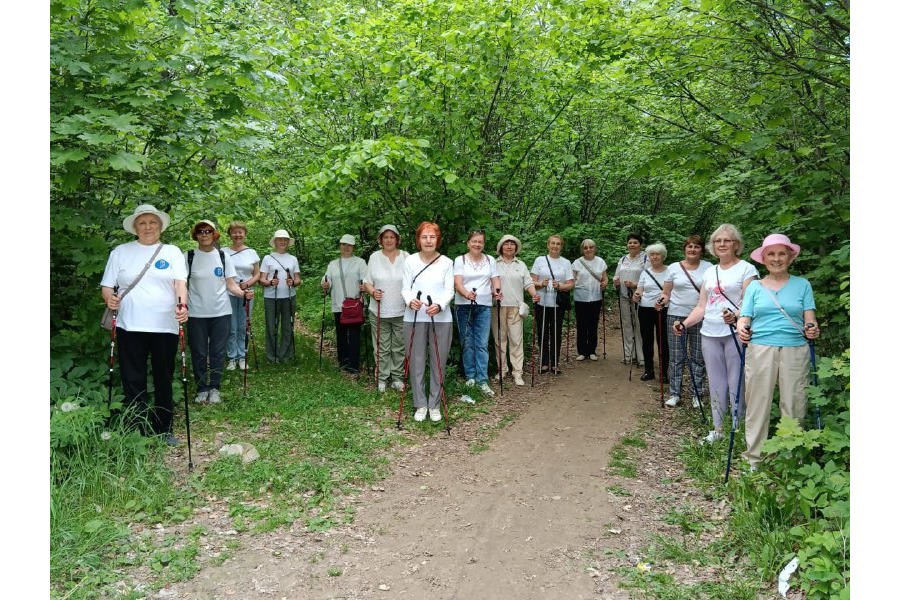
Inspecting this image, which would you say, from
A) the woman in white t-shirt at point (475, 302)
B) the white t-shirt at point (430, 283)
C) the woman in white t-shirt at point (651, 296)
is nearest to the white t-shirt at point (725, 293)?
the woman in white t-shirt at point (651, 296)

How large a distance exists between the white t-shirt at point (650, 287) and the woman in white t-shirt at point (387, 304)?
11.2 ft

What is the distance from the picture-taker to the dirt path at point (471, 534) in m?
3.62

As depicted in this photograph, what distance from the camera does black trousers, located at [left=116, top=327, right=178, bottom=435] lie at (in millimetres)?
5211

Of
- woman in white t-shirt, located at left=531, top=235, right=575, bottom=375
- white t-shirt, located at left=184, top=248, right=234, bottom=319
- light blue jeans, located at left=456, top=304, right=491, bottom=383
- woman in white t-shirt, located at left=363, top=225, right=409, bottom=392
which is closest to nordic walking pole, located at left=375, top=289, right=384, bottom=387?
woman in white t-shirt, located at left=363, top=225, right=409, bottom=392

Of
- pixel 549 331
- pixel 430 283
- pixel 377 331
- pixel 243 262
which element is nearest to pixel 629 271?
pixel 549 331

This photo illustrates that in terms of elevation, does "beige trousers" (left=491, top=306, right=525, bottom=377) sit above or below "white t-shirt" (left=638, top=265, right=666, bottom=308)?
below

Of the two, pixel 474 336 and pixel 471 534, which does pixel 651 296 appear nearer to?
pixel 474 336

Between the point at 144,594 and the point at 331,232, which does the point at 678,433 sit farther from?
the point at 331,232

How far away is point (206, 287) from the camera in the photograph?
680 cm

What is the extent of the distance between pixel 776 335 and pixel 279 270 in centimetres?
683

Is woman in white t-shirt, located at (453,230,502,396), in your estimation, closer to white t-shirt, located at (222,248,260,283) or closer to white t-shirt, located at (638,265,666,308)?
white t-shirt, located at (638,265,666,308)

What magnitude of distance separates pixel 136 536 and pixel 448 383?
4593mm

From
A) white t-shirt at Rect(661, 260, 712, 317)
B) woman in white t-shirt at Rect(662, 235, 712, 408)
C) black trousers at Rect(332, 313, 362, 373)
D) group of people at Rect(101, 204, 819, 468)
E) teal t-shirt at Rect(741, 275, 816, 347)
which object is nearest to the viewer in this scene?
teal t-shirt at Rect(741, 275, 816, 347)

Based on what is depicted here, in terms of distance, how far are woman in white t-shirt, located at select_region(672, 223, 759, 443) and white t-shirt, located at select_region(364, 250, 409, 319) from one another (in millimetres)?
3586
